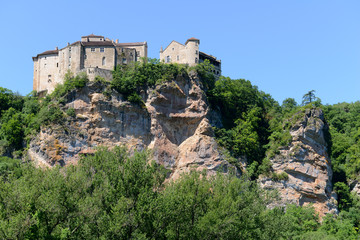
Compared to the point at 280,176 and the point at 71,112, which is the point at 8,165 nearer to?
the point at 71,112

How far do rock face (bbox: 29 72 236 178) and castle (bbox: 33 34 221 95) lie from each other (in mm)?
4855

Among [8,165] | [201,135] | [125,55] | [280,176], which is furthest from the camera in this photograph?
[125,55]

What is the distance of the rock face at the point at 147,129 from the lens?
6881 cm

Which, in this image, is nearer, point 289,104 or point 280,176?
point 280,176

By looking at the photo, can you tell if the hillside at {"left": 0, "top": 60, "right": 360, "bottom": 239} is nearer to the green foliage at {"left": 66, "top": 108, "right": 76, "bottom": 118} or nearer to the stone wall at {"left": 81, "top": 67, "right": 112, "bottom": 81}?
the green foliage at {"left": 66, "top": 108, "right": 76, "bottom": 118}

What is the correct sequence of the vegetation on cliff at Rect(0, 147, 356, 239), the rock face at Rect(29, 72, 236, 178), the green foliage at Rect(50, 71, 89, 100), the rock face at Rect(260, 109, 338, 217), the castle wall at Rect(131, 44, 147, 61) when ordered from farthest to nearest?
the castle wall at Rect(131, 44, 147, 61)
the green foliage at Rect(50, 71, 89, 100)
the rock face at Rect(260, 109, 338, 217)
the rock face at Rect(29, 72, 236, 178)
the vegetation on cliff at Rect(0, 147, 356, 239)

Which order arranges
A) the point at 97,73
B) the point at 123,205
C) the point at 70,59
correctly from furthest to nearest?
the point at 70,59 < the point at 97,73 < the point at 123,205

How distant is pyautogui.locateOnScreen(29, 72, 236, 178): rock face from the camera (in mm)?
68812

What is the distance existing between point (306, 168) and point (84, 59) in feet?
104

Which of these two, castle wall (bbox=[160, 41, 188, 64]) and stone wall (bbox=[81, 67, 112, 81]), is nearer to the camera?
stone wall (bbox=[81, 67, 112, 81])

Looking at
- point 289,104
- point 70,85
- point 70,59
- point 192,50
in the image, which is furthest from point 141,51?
point 289,104

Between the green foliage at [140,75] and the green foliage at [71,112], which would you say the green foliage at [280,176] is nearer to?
the green foliage at [140,75]

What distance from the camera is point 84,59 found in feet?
254

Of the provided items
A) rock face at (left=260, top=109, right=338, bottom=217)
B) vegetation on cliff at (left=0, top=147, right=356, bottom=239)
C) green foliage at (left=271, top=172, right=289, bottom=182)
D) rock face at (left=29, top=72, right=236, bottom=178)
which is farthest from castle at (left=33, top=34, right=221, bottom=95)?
vegetation on cliff at (left=0, top=147, right=356, bottom=239)
